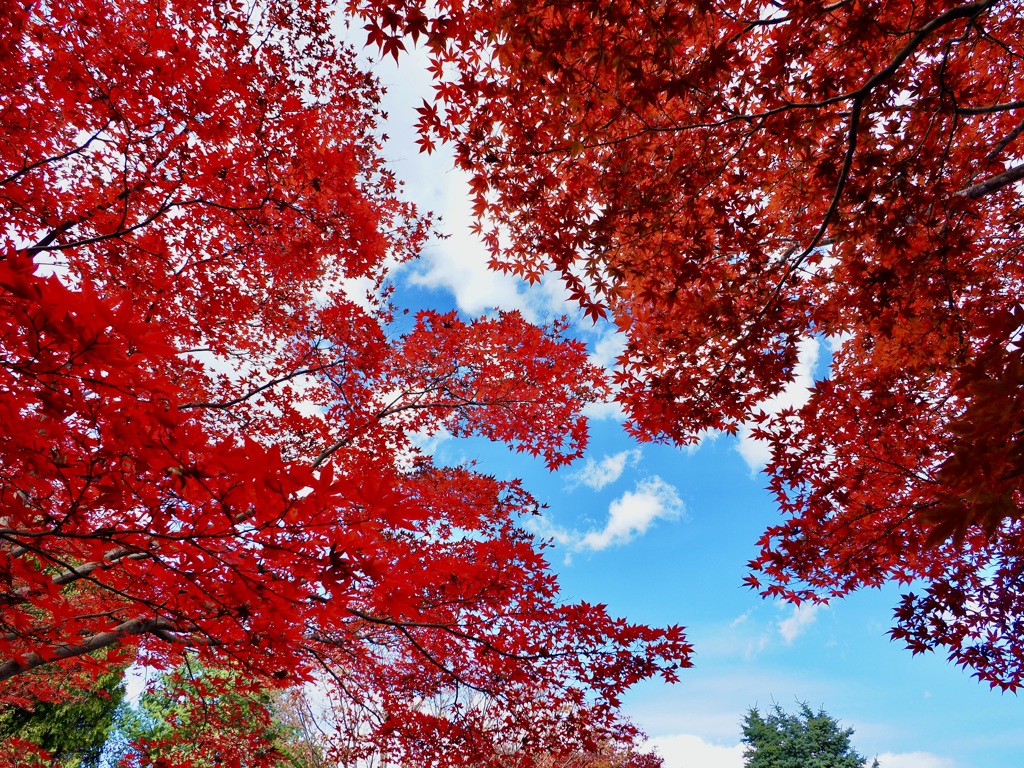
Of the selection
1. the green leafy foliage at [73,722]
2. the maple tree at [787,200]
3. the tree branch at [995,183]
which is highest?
the tree branch at [995,183]

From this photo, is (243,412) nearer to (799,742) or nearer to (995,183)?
(995,183)

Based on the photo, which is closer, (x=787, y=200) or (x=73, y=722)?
(x=787, y=200)

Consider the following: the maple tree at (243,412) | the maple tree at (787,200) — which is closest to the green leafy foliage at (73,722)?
the maple tree at (243,412)

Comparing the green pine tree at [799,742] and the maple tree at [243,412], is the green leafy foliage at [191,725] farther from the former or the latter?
the green pine tree at [799,742]

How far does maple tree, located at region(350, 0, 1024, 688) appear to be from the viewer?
12.0ft

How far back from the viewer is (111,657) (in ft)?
14.4

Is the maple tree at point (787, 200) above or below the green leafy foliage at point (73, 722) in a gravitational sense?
above

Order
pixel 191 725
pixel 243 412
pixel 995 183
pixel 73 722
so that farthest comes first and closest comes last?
1. pixel 73 722
2. pixel 191 725
3. pixel 243 412
4. pixel 995 183

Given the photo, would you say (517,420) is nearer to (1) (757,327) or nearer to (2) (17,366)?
(1) (757,327)

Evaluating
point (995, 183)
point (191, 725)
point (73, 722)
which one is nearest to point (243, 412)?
point (191, 725)

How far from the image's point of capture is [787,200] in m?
6.30

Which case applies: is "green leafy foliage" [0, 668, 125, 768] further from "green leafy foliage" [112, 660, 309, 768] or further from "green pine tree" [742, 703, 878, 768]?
"green pine tree" [742, 703, 878, 768]

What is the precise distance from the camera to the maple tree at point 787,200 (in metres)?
3.66

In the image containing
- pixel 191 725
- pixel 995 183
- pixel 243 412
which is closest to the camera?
pixel 995 183
